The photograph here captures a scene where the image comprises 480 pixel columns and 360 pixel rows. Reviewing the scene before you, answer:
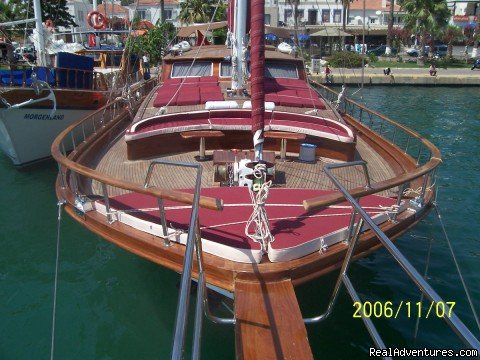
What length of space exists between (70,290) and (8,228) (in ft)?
9.82

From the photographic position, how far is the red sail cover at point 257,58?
15.6 ft

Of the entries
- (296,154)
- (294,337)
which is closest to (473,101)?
(296,154)

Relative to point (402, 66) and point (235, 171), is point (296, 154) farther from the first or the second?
point (402, 66)

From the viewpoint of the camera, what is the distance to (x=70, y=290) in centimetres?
671

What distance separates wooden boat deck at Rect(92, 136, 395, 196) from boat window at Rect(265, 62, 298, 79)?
373cm

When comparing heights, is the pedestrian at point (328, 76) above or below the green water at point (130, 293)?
above

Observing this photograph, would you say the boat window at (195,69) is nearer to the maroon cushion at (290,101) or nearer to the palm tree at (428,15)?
the maroon cushion at (290,101)

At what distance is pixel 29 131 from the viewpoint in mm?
11742

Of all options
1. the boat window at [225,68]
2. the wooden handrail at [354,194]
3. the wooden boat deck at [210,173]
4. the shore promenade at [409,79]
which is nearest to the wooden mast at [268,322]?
the wooden handrail at [354,194]

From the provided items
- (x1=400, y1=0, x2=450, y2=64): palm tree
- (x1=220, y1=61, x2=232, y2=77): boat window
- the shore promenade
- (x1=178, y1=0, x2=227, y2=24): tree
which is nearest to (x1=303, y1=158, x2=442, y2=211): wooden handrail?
(x1=220, y1=61, x2=232, y2=77): boat window

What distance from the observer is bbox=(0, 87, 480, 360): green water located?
5465mm

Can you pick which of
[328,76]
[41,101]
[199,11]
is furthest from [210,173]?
[199,11]

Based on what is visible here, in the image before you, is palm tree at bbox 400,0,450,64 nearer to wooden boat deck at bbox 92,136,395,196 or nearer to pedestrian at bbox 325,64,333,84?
pedestrian at bbox 325,64,333,84

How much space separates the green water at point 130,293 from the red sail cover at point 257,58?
2.20 meters
